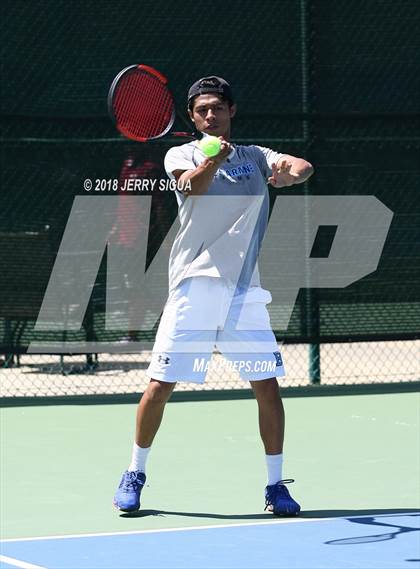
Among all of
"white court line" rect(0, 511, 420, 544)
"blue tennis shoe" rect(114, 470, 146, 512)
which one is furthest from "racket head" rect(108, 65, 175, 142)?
"white court line" rect(0, 511, 420, 544)

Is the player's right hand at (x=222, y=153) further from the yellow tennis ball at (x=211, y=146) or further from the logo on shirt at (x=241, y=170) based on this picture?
the logo on shirt at (x=241, y=170)

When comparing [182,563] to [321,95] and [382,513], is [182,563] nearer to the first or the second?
[382,513]

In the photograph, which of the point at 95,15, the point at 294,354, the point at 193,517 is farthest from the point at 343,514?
the point at 294,354

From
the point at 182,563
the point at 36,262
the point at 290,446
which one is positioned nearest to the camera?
the point at 182,563

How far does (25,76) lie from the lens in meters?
9.88

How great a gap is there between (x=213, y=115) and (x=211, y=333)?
909mm

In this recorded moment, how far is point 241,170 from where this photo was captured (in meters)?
6.12

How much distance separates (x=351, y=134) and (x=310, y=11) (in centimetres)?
94

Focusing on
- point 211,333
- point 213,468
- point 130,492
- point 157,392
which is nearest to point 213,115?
point 211,333

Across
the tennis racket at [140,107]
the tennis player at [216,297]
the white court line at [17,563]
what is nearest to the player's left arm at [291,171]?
the tennis player at [216,297]

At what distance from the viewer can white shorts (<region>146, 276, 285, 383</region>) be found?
5988 mm

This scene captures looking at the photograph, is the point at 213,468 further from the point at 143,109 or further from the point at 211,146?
the point at 211,146

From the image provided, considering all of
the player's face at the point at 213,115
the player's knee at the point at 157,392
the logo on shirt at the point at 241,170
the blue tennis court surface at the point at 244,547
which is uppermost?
the player's face at the point at 213,115

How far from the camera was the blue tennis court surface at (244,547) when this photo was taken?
4992 millimetres
